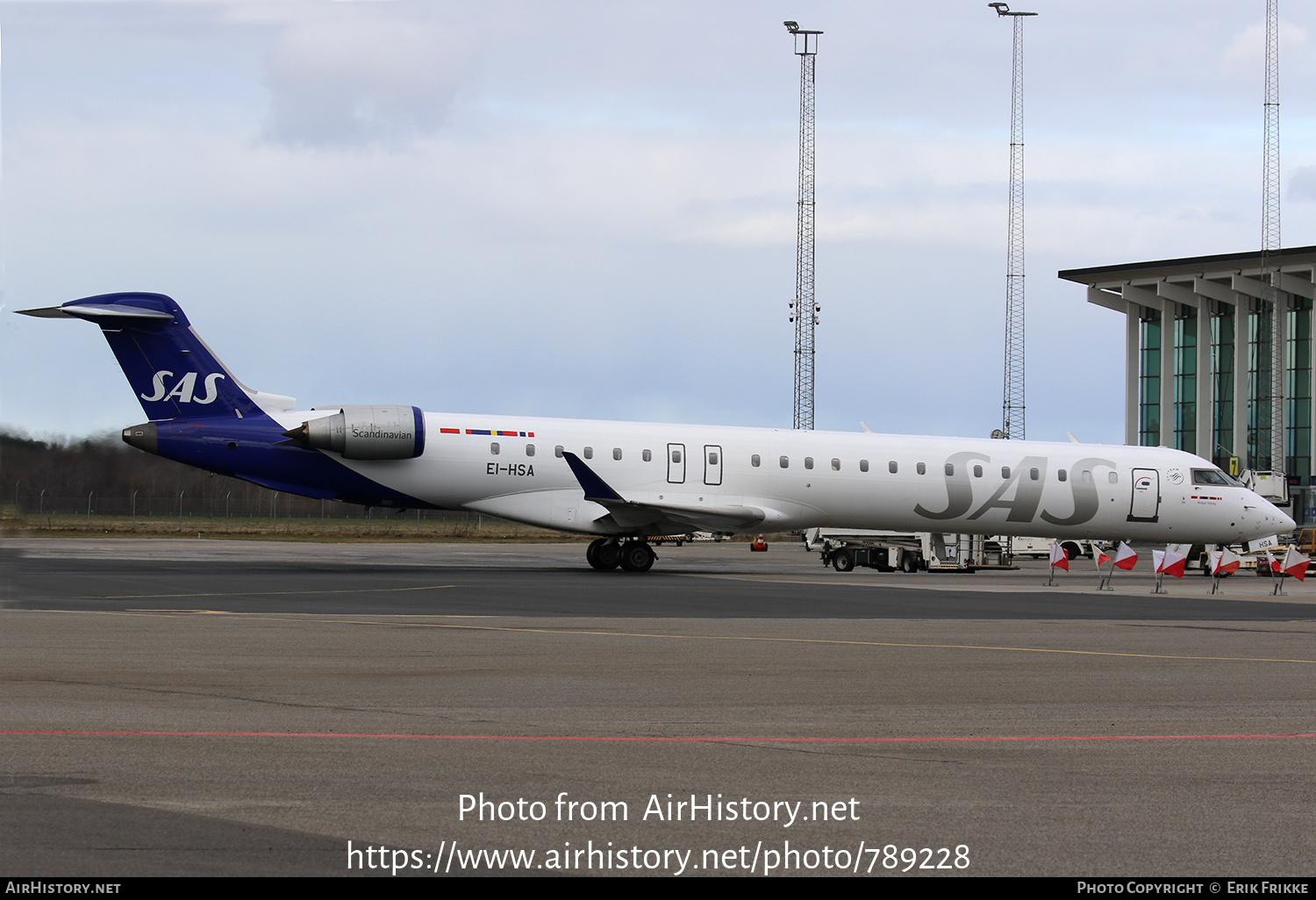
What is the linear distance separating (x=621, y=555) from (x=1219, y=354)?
50543mm

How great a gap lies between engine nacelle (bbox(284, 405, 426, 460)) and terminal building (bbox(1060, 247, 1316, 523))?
153 ft

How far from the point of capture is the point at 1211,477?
32.2 meters

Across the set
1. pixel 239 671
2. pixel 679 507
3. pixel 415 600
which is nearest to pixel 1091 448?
pixel 679 507

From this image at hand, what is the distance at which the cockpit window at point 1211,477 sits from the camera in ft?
105

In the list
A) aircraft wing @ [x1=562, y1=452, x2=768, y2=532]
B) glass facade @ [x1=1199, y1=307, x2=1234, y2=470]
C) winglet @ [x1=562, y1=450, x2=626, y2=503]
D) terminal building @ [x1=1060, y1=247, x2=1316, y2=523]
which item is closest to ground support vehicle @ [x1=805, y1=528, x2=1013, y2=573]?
aircraft wing @ [x1=562, y1=452, x2=768, y2=532]

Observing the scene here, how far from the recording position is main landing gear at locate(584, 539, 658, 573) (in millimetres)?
28859

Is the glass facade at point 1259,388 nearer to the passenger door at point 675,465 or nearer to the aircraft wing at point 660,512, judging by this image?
the aircraft wing at point 660,512

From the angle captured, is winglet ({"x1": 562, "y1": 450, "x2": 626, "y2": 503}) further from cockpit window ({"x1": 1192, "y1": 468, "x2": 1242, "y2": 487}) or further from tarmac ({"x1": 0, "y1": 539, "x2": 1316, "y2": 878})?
cockpit window ({"x1": 1192, "y1": 468, "x2": 1242, "y2": 487})

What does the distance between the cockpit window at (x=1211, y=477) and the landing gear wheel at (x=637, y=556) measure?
14370 millimetres

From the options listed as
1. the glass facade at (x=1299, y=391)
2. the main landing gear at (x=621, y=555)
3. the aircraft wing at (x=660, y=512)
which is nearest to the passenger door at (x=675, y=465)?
the aircraft wing at (x=660, y=512)

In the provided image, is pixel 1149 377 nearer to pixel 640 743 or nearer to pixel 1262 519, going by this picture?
pixel 1262 519

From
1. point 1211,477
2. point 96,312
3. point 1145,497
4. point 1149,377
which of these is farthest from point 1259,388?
point 96,312

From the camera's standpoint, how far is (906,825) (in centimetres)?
569
